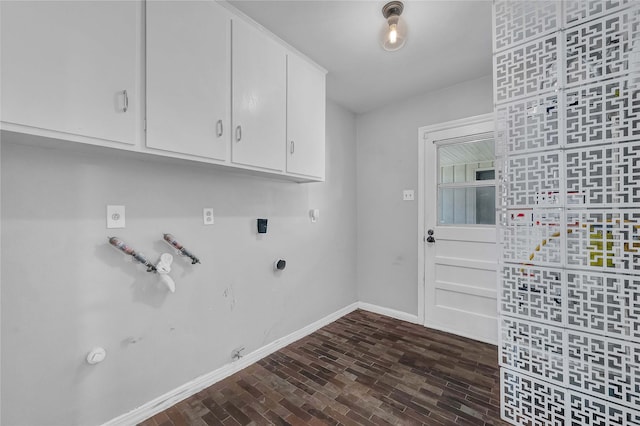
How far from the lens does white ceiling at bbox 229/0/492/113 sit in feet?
5.50

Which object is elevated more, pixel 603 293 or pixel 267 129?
pixel 267 129

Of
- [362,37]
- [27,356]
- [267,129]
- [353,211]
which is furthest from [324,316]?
[362,37]

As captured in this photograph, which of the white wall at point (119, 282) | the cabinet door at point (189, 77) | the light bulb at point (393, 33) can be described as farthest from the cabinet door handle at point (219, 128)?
the light bulb at point (393, 33)

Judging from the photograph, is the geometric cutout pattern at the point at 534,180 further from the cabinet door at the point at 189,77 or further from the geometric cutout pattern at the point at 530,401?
the cabinet door at the point at 189,77

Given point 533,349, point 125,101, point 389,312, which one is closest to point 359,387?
point 533,349

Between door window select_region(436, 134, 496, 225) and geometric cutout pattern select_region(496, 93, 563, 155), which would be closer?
geometric cutout pattern select_region(496, 93, 563, 155)

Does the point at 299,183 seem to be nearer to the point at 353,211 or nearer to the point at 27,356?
the point at 353,211

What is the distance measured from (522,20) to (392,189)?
1.88 m

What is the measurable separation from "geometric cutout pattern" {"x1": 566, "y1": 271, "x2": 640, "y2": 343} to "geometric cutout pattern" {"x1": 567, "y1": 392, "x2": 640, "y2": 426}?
0.33 metres

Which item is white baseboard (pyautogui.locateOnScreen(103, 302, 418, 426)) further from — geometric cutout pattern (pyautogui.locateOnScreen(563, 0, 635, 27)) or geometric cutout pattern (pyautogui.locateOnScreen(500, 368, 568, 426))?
geometric cutout pattern (pyautogui.locateOnScreen(563, 0, 635, 27))

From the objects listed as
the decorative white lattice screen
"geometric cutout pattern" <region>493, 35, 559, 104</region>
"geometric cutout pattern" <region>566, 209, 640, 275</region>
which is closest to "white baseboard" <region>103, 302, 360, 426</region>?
the decorative white lattice screen

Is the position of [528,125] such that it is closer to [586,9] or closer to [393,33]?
[586,9]

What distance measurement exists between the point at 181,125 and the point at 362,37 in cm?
146

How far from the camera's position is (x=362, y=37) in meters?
1.96
